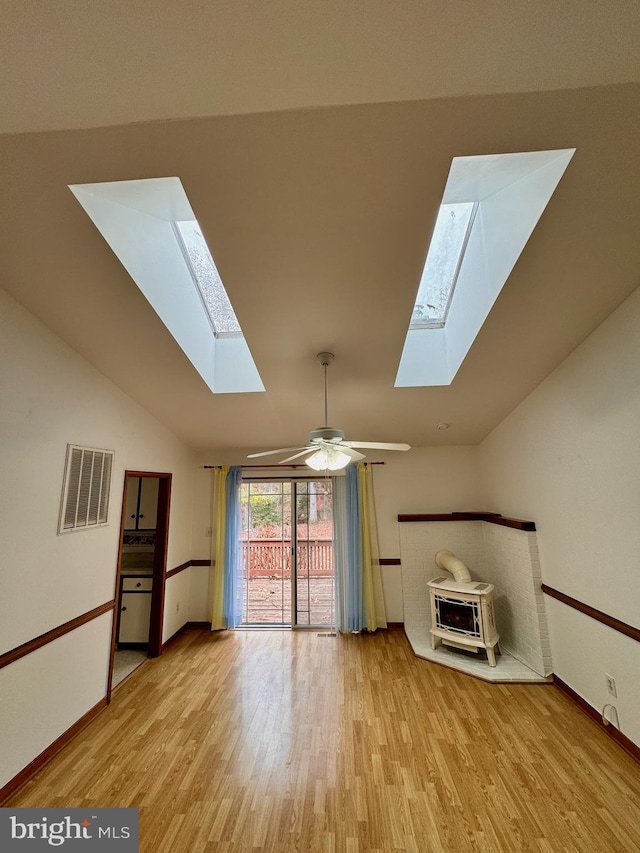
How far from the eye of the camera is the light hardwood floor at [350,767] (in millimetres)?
1877

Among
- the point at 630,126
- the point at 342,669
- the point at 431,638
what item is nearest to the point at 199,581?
the point at 342,669

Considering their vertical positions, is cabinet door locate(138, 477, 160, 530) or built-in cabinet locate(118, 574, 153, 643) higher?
cabinet door locate(138, 477, 160, 530)

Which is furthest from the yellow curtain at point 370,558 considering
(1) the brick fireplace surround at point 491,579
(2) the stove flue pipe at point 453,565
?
(2) the stove flue pipe at point 453,565

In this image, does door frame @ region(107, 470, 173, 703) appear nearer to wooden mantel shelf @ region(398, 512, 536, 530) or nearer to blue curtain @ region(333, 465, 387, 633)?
blue curtain @ region(333, 465, 387, 633)

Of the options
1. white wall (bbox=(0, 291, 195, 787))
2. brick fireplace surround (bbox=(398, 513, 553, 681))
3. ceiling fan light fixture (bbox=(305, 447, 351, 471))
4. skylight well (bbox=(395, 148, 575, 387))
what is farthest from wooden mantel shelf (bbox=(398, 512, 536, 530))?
white wall (bbox=(0, 291, 195, 787))

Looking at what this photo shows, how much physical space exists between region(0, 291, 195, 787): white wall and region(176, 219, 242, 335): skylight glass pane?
1.03 metres

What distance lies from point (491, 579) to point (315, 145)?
470 centimetres

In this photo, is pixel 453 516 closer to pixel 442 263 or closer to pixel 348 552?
pixel 348 552

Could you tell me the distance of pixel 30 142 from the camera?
133 cm

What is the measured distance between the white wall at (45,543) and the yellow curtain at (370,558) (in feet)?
9.14

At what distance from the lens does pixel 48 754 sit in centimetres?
240

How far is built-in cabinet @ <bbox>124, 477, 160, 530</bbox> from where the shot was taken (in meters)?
4.50

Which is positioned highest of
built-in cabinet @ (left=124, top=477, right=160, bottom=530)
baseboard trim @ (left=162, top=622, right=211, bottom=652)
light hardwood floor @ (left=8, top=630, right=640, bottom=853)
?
built-in cabinet @ (left=124, top=477, right=160, bottom=530)

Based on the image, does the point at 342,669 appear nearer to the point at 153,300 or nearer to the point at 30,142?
the point at 153,300
